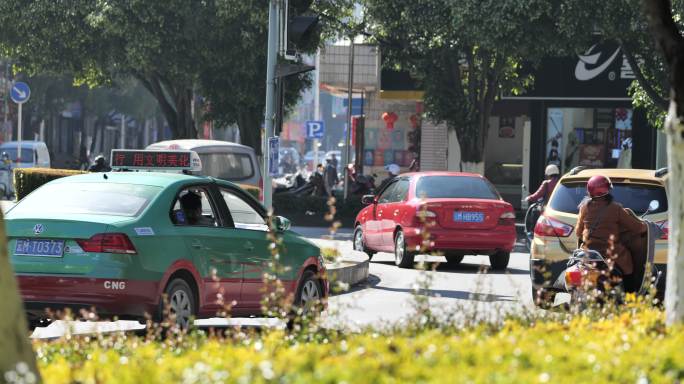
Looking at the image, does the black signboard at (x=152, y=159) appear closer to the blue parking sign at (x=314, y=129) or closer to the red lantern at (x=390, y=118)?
the blue parking sign at (x=314, y=129)

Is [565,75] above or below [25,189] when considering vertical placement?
above

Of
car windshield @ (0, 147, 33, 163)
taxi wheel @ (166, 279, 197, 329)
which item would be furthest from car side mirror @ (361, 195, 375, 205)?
car windshield @ (0, 147, 33, 163)

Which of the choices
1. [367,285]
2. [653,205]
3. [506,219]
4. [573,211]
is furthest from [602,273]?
[506,219]

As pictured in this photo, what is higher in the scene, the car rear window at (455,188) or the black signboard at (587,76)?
the black signboard at (587,76)

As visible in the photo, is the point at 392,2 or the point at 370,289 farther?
the point at 392,2

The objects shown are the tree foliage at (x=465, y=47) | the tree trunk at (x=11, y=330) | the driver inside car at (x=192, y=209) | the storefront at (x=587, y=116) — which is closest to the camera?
the tree trunk at (x=11, y=330)

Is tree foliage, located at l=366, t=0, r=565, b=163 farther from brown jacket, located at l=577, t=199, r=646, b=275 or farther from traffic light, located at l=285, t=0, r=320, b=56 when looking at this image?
brown jacket, located at l=577, t=199, r=646, b=275

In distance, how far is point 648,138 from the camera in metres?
40.4

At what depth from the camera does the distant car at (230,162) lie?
2894cm

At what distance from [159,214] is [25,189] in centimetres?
1375

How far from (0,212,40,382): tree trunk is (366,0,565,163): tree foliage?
26.2 meters

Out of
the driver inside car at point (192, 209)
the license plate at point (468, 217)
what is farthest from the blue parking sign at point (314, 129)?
the driver inside car at point (192, 209)

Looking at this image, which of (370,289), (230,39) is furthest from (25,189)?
(230,39)

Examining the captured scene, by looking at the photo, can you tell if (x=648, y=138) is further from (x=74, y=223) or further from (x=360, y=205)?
(x=74, y=223)
